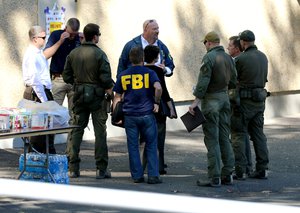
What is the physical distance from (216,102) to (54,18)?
441 cm

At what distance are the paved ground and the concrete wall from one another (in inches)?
52.9

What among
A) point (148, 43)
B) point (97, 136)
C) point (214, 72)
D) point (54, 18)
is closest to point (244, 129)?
point (214, 72)

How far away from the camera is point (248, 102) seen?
10.4m

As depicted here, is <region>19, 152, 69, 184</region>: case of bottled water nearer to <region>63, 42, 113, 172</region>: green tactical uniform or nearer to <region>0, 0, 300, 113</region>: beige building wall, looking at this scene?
<region>63, 42, 113, 172</region>: green tactical uniform

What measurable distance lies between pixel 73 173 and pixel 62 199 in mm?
7879

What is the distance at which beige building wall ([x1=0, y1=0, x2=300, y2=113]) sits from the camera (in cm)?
1267

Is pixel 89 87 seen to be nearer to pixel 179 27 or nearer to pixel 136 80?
pixel 136 80

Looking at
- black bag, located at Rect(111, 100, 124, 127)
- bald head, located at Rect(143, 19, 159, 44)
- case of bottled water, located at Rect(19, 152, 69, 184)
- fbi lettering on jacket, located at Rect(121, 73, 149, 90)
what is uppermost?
bald head, located at Rect(143, 19, 159, 44)

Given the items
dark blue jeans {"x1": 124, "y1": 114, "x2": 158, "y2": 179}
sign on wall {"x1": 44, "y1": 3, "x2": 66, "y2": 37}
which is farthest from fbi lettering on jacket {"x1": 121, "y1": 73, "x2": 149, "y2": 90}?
sign on wall {"x1": 44, "y1": 3, "x2": 66, "y2": 37}

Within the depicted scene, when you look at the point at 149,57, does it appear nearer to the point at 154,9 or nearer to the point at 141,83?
the point at 141,83

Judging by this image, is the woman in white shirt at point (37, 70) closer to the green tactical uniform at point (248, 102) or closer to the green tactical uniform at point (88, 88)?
the green tactical uniform at point (88, 88)

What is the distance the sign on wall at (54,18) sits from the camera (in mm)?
13086

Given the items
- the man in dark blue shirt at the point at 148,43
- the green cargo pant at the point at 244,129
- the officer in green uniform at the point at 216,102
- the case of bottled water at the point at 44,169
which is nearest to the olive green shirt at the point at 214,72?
the officer in green uniform at the point at 216,102

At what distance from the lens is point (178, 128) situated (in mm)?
15797
